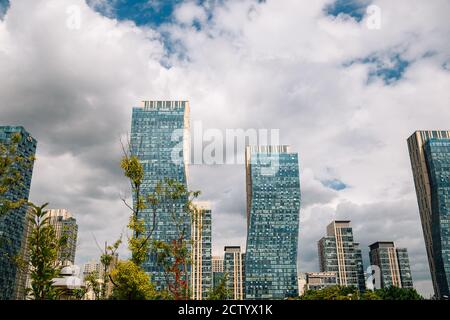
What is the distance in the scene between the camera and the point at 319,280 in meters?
183

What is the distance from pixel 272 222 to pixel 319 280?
36389mm

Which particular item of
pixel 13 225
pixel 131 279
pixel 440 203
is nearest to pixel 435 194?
pixel 440 203

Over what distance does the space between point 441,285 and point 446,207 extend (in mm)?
31029

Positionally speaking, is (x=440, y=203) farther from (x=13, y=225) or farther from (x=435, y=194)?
(x=13, y=225)

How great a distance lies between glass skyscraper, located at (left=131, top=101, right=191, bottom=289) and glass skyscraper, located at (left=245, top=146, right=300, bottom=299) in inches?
1551

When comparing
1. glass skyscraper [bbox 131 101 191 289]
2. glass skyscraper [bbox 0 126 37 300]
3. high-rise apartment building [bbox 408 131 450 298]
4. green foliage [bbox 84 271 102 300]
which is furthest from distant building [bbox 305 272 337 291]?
green foliage [bbox 84 271 102 300]

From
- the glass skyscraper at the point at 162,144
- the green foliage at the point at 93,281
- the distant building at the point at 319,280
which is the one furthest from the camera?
the distant building at the point at 319,280

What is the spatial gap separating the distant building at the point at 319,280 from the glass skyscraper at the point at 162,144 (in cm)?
7024

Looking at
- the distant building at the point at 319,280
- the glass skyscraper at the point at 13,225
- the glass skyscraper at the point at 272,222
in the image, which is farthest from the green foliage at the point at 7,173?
the distant building at the point at 319,280

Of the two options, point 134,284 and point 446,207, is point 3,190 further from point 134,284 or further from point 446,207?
point 446,207

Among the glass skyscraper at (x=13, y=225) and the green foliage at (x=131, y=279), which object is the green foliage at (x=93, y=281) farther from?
the glass skyscraper at (x=13, y=225)

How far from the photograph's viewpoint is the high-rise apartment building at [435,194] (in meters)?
154

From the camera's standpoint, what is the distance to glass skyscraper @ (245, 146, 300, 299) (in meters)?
171
